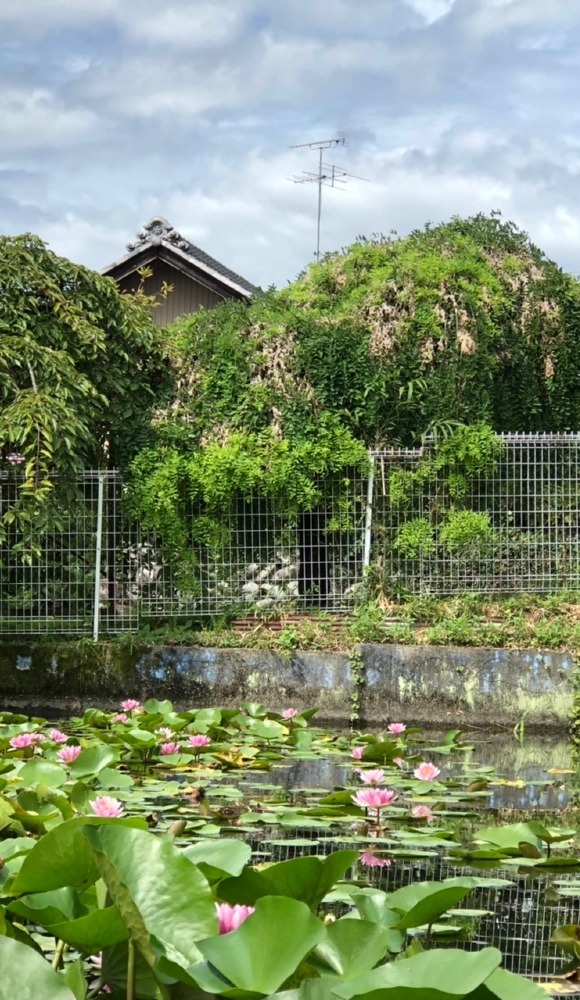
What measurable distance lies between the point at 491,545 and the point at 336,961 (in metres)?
8.92

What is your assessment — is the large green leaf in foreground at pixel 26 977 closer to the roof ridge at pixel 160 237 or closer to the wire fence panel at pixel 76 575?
the wire fence panel at pixel 76 575

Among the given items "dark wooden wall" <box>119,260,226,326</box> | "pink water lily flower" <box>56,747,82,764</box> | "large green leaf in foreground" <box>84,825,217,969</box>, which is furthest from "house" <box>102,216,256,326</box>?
"large green leaf in foreground" <box>84,825,217,969</box>

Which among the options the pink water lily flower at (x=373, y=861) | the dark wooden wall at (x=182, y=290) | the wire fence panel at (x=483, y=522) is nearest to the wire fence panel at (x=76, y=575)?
the wire fence panel at (x=483, y=522)

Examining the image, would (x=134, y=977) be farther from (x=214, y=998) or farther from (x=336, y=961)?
(x=336, y=961)

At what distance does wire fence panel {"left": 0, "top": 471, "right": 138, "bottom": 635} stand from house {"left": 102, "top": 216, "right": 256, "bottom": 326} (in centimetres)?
966

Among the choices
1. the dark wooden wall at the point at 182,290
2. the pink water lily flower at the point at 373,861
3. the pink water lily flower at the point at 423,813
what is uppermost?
the dark wooden wall at the point at 182,290

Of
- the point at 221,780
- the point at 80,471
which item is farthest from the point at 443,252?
the point at 221,780

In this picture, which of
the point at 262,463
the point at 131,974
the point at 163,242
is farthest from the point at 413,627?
the point at 163,242

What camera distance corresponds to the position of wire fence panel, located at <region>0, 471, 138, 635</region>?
436 inches

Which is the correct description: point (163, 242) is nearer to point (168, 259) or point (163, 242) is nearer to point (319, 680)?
point (168, 259)

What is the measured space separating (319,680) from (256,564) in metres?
1.70

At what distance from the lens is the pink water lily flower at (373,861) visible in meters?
4.27

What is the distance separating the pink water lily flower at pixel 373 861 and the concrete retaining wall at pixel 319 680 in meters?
5.07

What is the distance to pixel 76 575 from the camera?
442 inches
